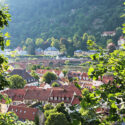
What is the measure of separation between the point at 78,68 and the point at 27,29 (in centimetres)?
5244

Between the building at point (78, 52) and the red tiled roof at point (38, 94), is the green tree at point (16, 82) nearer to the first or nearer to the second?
the red tiled roof at point (38, 94)

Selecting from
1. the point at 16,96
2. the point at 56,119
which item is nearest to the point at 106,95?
the point at 56,119

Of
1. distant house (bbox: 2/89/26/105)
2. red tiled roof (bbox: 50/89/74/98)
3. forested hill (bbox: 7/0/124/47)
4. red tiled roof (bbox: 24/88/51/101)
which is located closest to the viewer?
red tiled roof (bbox: 50/89/74/98)

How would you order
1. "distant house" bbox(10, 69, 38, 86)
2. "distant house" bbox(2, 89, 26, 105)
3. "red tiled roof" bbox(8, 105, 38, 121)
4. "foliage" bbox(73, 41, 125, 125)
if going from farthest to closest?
"distant house" bbox(10, 69, 38, 86) < "distant house" bbox(2, 89, 26, 105) < "red tiled roof" bbox(8, 105, 38, 121) < "foliage" bbox(73, 41, 125, 125)

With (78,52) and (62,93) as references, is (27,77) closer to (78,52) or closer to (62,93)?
(62,93)

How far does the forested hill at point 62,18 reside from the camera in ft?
243

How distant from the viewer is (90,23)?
77.6 meters

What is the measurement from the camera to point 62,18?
89500 mm

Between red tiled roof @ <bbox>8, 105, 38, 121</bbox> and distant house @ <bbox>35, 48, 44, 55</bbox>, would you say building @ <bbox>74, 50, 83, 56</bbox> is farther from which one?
red tiled roof @ <bbox>8, 105, 38, 121</bbox>

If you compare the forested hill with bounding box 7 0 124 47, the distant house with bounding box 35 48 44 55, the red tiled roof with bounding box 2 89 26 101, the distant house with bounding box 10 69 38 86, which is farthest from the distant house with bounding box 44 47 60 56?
the red tiled roof with bounding box 2 89 26 101

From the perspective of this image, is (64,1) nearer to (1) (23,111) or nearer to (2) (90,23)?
(2) (90,23)

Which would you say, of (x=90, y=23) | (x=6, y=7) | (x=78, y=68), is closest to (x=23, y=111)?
(x=6, y=7)

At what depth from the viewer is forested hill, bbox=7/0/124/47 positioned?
73963mm

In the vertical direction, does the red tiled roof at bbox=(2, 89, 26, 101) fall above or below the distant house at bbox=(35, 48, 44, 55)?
below
